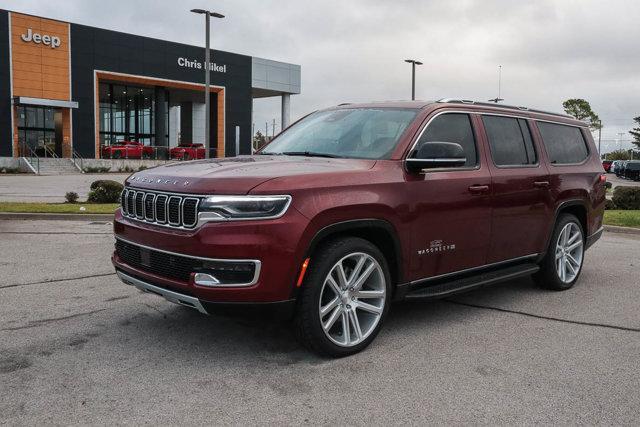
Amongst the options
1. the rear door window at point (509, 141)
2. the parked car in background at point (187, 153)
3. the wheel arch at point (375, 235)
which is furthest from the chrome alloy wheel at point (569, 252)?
the parked car in background at point (187, 153)

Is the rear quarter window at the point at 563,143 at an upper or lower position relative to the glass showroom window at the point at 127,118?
lower

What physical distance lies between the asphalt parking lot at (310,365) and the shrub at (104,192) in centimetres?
918

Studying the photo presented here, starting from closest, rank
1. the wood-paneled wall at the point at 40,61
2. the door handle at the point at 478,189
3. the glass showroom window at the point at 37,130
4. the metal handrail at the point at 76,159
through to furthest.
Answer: the door handle at the point at 478,189 → the metal handrail at the point at 76,159 → the wood-paneled wall at the point at 40,61 → the glass showroom window at the point at 37,130

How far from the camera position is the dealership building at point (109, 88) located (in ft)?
139

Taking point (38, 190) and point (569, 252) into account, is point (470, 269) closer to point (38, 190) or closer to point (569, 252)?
point (569, 252)

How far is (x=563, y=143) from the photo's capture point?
6.48 meters

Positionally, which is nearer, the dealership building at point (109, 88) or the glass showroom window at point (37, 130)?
the dealership building at point (109, 88)

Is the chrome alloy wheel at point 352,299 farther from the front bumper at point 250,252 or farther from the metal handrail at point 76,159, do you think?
the metal handrail at point 76,159

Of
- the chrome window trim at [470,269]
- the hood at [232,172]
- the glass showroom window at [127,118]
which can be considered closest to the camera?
the hood at [232,172]

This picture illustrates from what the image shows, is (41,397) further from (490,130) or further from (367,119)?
(490,130)

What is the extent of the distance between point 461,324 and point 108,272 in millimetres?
4059

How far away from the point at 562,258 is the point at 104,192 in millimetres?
11736

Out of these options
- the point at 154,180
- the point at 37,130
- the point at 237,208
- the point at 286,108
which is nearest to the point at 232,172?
the point at 237,208

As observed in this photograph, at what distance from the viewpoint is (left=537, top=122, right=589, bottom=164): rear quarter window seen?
620cm
